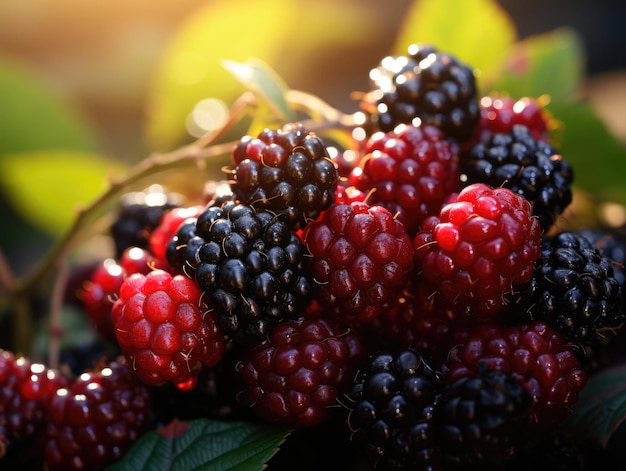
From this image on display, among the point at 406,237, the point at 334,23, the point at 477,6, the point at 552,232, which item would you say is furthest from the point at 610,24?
the point at 406,237

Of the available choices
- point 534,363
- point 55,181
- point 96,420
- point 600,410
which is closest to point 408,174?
point 534,363

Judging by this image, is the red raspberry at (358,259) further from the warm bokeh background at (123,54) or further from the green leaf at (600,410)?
the warm bokeh background at (123,54)

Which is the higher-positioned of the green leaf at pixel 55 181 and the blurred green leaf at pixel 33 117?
the blurred green leaf at pixel 33 117

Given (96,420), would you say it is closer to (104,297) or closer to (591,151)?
(104,297)

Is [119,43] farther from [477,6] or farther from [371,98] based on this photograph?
[371,98]

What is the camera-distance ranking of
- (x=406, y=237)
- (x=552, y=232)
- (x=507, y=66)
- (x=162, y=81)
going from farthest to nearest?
(x=162, y=81)
(x=507, y=66)
(x=552, y=232)
(x=406, y=237)

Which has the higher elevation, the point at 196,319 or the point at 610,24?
the point at 610,24

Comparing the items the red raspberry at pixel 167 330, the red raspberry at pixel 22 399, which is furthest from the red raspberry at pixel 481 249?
the red raspberry at pixel 22 399
